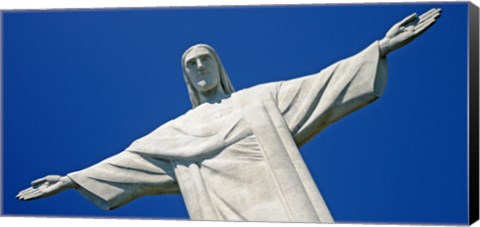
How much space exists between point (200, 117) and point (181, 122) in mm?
279

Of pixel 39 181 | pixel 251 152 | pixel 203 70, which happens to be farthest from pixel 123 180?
pixel 251 152

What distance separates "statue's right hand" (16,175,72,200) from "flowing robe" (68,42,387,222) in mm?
234

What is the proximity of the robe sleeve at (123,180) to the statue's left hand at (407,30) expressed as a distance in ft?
10.2

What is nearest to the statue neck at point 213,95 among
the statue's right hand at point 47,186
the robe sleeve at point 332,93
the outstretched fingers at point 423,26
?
the robe sleeve at point 332,93

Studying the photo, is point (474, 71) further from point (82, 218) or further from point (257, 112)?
point (82, 218)

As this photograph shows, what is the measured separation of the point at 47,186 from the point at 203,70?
246 centimetres

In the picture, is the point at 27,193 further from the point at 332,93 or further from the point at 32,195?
the point at 332,93

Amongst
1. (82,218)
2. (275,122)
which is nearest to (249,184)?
(275,122)

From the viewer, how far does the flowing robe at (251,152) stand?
950 inches

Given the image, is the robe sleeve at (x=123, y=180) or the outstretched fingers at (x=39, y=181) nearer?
the robe sleeve at (x=123, y=180)

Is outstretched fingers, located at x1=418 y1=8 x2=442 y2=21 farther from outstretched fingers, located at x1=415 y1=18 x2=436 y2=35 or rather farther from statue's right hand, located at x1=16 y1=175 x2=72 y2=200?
statue's right hand, located at x1=16 y1=175 x2=72 y2=200

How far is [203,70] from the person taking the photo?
2522 centimetres

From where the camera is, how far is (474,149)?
79.3 feet

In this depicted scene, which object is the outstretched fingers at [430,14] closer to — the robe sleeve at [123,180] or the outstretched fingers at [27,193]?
the robe sleeve at [123,180]
